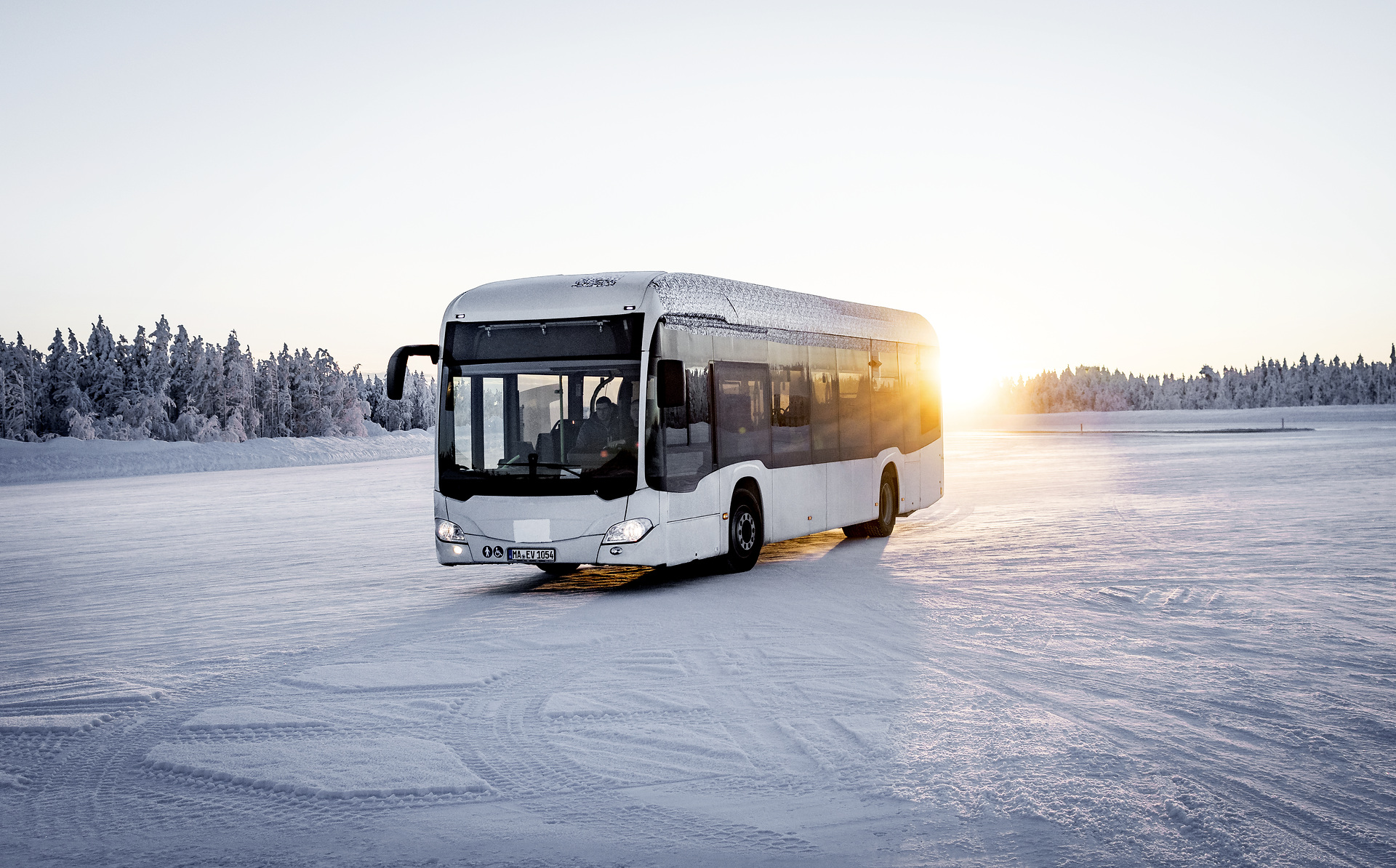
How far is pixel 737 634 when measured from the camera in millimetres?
9922

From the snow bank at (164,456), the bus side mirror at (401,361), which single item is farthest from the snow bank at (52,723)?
the snow bank at (164,456)

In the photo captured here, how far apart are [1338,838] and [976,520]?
15.7m

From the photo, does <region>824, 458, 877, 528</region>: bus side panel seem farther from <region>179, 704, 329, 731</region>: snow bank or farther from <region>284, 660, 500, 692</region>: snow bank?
<region>179, 704, 329, 731</region>: snow bank

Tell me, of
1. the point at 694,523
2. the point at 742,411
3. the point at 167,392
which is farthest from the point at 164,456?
the point at 167,392

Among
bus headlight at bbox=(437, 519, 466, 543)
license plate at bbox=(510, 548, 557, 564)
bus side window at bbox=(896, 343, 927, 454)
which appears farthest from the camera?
bus side window at bbox=(896, 343, 927, 454)

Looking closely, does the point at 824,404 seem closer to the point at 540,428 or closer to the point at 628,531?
the point at 628,531

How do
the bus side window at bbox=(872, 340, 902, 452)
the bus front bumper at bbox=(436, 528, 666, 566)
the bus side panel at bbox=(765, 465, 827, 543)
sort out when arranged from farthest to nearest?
the bus side window at bbox=(872, 340, 902, 452)
the bus side panel at bbox=(765, 465, 827, 543)
the bus front bumper at bbox=(436, 528, 666, 566)

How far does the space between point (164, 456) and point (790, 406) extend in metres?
47.6

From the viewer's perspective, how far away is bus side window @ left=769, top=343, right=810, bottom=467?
14.7 meters

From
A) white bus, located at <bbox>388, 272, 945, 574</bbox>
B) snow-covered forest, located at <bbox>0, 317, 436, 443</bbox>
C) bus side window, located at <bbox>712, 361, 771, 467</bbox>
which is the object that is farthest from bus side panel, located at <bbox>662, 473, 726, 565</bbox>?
snow-covered forest, located at <bbox>0, 317, 436, 443</bbox>

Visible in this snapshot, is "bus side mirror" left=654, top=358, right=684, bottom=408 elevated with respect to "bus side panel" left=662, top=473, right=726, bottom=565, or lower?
elevated

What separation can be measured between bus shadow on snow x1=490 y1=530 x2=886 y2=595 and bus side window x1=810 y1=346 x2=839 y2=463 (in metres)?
1.45

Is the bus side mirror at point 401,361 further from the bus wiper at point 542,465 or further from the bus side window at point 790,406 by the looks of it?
the bus side window at point 790,406

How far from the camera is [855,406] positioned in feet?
54.9
